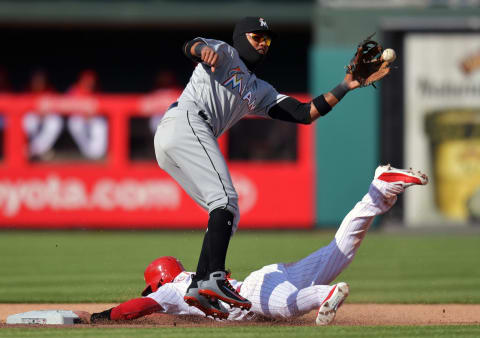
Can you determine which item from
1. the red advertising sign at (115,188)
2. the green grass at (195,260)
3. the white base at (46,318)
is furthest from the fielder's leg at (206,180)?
the red advertising sign at (115,188)

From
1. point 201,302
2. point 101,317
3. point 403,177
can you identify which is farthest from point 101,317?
point 403,177

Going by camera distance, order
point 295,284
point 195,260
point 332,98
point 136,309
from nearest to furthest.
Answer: point 136,309
point 295,284
point 332,98
point 195,260

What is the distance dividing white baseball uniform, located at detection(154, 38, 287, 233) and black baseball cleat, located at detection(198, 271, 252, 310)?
39 cm

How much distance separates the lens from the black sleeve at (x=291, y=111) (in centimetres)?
596

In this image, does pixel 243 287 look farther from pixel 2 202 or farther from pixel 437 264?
pixel 2 202

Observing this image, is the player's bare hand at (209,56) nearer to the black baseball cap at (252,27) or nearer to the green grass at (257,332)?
the black baseball cap at (252,27)

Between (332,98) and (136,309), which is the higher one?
(332,98)

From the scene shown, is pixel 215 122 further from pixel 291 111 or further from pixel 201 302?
pixel 201 302

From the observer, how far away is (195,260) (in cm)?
976

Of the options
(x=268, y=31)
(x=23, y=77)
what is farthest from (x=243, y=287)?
(x=23, y=77)

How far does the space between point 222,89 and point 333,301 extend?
1430 mm

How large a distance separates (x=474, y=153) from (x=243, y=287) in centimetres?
964

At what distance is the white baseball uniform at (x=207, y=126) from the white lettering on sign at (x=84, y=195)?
839cm

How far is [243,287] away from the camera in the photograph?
218 inches
